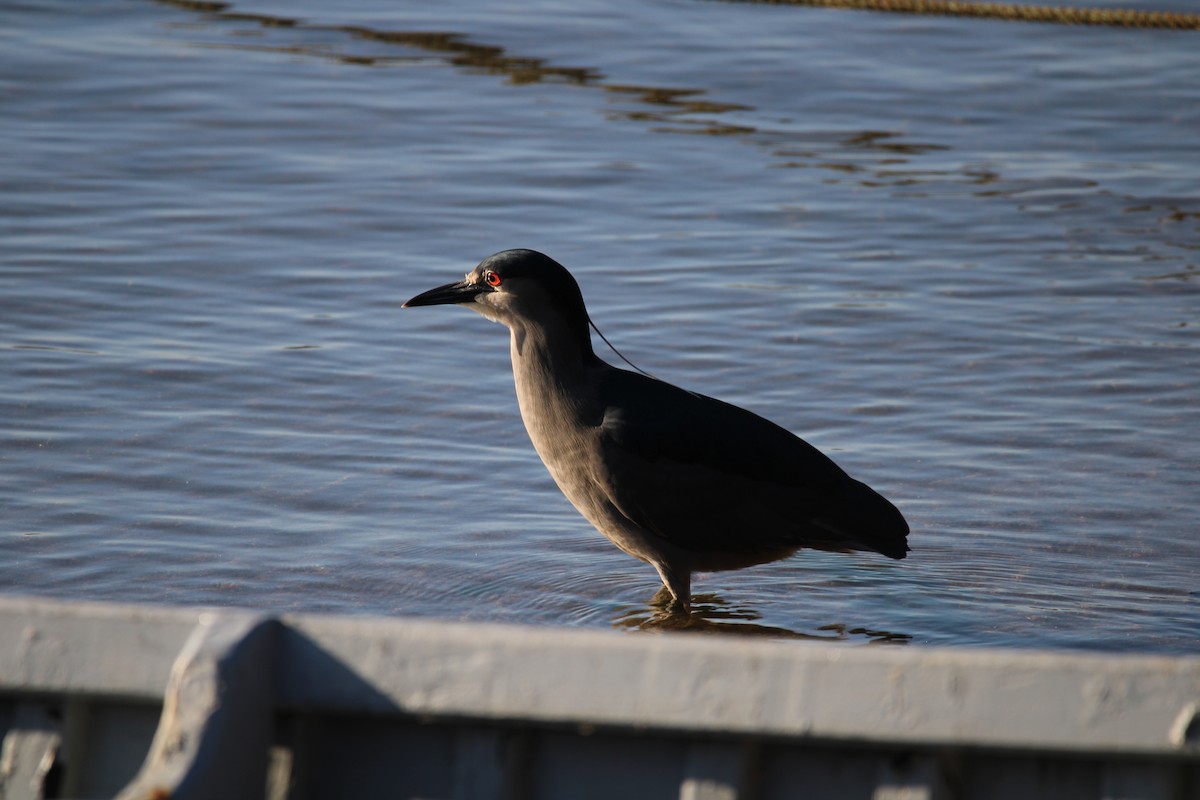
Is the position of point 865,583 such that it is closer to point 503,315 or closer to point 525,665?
point 503,315

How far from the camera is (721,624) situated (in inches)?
227

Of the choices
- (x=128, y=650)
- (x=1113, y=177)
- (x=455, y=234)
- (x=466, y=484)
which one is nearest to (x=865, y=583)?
(x=466, y=484)

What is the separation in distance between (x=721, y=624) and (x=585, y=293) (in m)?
3.75

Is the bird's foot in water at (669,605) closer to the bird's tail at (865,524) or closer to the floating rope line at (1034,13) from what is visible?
the bird's tail at (865,524)

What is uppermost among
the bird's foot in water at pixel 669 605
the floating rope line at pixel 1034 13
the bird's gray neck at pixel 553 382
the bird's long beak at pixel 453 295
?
the floating rope line at pixel 1034 13

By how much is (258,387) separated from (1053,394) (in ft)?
13.2

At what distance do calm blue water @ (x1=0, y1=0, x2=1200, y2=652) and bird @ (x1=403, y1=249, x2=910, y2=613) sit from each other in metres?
0.39

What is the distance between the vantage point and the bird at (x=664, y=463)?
5426mm

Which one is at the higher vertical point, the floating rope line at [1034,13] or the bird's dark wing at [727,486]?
the floating rope line at [1034,13]

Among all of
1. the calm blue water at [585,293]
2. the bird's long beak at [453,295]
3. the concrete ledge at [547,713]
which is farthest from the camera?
the calm blue water at [585,293]

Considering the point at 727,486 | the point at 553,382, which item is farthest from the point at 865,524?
the point at 553,382

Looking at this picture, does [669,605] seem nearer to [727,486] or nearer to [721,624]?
[721,624]

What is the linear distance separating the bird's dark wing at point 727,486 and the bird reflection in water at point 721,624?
0.84 ft

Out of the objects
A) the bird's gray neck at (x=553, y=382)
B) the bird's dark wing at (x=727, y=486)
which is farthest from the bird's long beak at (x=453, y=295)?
the bird's dark wing at (x=727, y=486)
